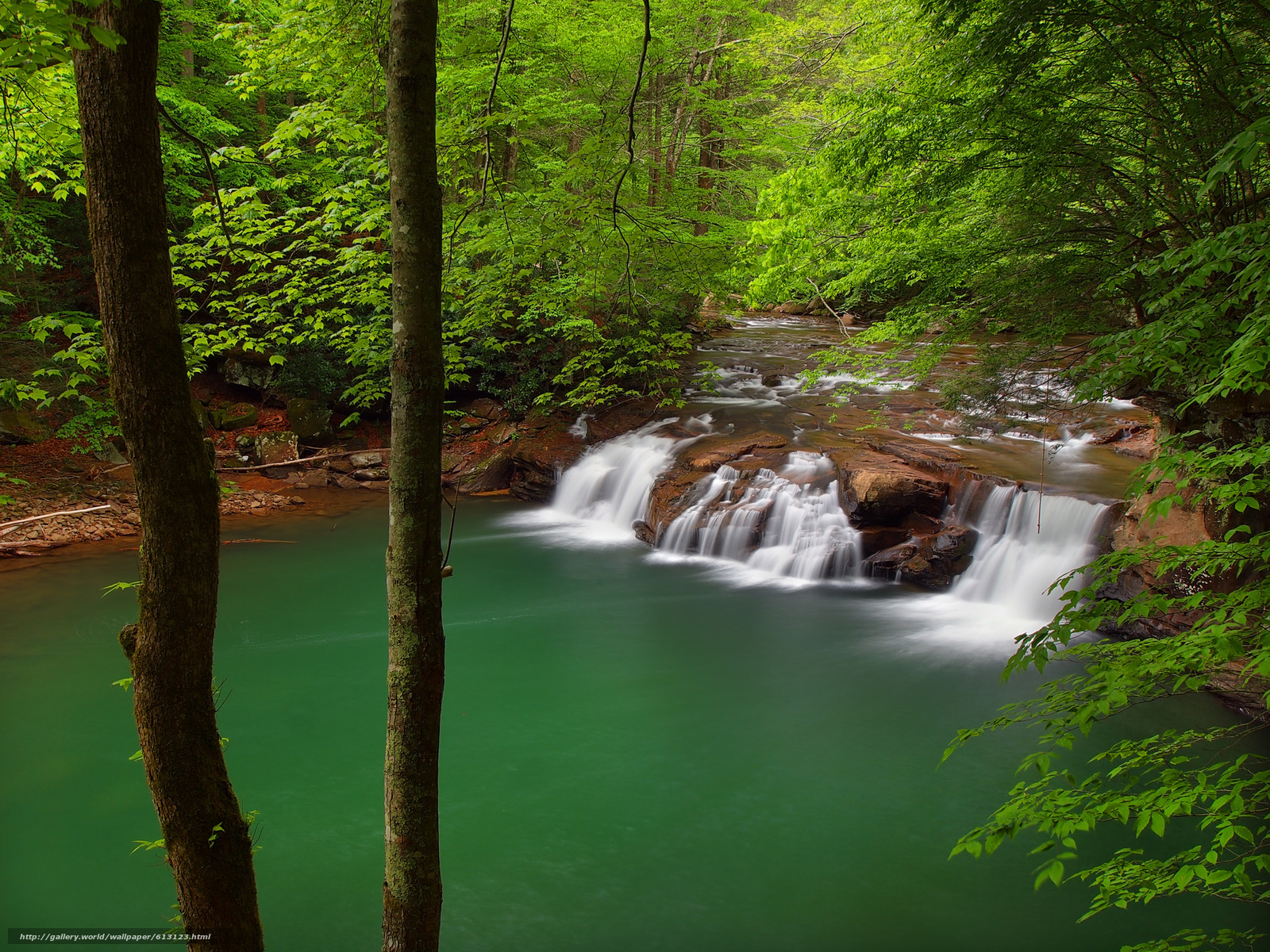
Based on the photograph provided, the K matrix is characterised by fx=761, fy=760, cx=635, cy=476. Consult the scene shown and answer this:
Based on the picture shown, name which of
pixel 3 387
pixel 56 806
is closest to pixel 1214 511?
pixel 3 387

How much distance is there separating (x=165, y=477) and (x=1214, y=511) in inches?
329

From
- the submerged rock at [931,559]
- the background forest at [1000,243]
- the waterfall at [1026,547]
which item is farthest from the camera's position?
the submerged rock at [931,559]

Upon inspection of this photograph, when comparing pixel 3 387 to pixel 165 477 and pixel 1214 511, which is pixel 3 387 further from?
pixel 1214 511

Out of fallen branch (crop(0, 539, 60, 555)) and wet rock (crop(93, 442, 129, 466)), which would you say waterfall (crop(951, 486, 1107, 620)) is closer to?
fallen branch (crop(0, 539, 60, 555))

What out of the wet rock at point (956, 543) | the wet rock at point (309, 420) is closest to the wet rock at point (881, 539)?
the wet rock at point (956, 543)

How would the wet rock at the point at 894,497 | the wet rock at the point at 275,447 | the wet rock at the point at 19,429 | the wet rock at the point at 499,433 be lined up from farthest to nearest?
the wet rock at the point at 499,433 < the wet rock at the point at 275,447 < the wet rock at the point at 19,429 < the wet rock at the point at 894,497

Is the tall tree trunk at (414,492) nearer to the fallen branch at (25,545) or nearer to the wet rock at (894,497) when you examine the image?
the wet rock at (894,497)

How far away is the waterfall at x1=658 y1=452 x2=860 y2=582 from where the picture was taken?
10797 mm

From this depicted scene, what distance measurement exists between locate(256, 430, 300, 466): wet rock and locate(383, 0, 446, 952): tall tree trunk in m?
13.4

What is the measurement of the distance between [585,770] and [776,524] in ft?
18.3

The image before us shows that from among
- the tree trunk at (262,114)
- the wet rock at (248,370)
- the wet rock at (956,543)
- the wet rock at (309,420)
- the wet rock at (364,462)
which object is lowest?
the wet rock at (956,543)

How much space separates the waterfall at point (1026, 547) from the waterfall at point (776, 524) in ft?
5.40

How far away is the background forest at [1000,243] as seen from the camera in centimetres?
327

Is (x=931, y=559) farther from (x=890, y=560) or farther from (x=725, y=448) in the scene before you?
(x=725, y=448)
